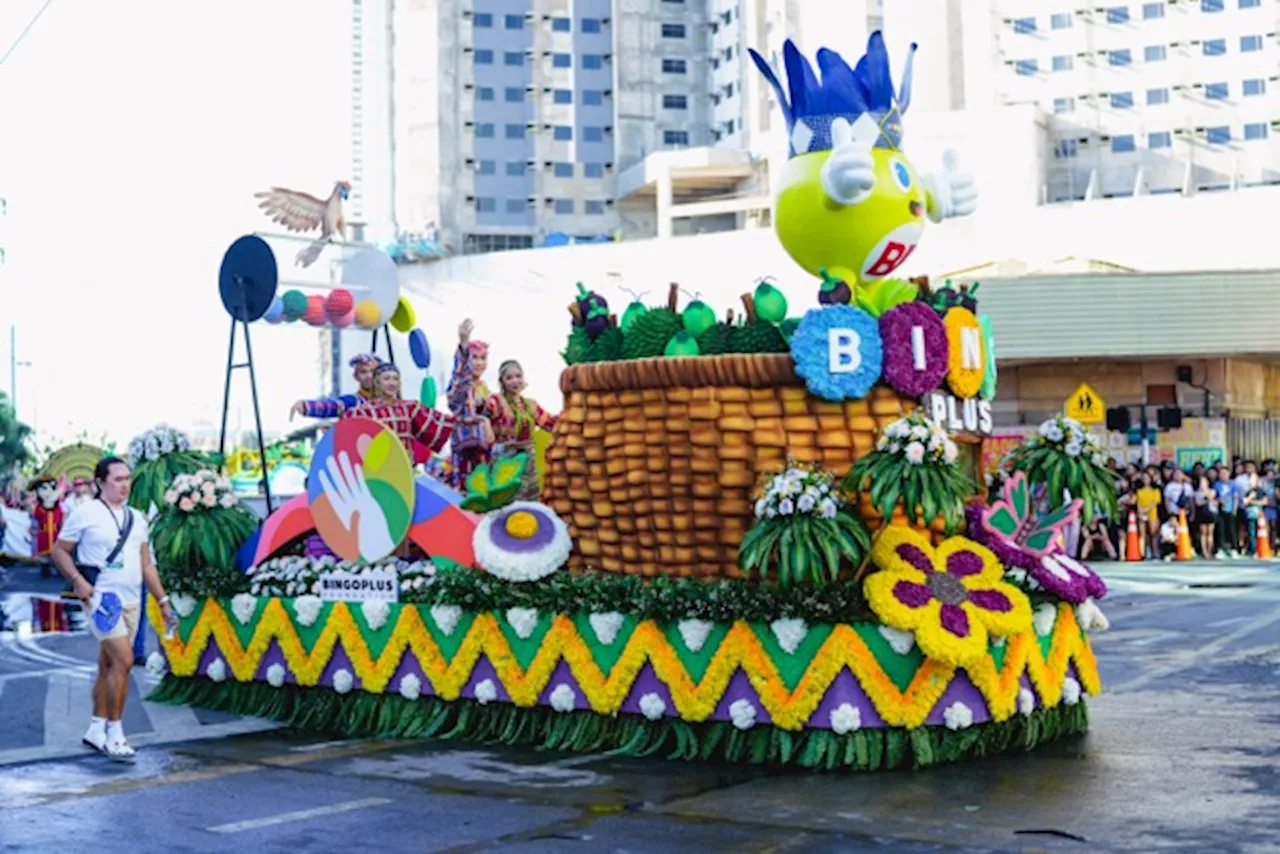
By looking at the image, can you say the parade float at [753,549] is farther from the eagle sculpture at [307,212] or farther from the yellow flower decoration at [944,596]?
the eagle sculpture at [307,212]

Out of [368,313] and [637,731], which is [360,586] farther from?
[368,313]

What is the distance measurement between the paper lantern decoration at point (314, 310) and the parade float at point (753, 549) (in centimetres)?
215

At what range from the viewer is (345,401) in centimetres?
1347

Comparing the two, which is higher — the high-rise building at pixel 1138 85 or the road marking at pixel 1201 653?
the high-rise building at pixel 1138 85

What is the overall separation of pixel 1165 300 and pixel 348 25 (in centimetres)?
8123

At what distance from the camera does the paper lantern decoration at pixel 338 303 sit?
14.2m

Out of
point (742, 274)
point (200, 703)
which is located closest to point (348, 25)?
point (742, 274)

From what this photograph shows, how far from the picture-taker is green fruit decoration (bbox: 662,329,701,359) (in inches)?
418

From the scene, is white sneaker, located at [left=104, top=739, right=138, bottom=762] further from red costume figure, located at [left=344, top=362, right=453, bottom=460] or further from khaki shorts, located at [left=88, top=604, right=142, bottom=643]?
red costume figure, located at [left=344, top=362, right=453, bottom=460]

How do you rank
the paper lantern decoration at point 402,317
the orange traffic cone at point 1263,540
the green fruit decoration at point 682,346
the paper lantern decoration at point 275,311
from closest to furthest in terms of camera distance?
the green fruit decoration at point 682,346
the paper lantern decoration at point 275,311
the paper lantern decoration at point 402,317
the orange traffic cone at point 1263,540

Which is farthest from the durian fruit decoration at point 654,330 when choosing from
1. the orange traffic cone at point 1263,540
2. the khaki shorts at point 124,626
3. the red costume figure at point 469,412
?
the orange traffic cone at point 1263,540

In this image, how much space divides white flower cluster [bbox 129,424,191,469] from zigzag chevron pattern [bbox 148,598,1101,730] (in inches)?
52.2

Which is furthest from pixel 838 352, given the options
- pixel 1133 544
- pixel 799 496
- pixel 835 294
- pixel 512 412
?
pixel 1133 544

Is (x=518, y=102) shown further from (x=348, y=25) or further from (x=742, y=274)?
(x=742, y=274)
